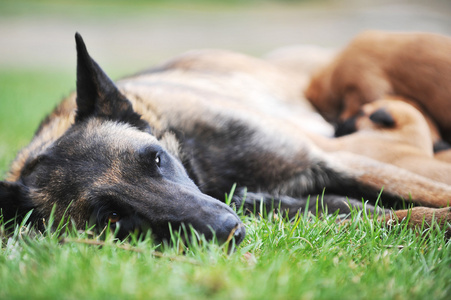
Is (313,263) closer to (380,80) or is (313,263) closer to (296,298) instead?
(296,298)

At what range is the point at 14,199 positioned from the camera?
93.4 inches

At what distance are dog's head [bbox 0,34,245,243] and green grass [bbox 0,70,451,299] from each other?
0.38ft

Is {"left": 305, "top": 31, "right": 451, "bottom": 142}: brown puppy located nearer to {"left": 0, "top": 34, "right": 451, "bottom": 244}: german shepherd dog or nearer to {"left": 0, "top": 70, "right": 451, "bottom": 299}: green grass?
{"left": 0, "top": 34, "right": 451, "bottom": 244}: german shepherd dog

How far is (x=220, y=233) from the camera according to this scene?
1.95 metres

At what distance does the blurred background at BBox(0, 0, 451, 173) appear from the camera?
15.5 metres

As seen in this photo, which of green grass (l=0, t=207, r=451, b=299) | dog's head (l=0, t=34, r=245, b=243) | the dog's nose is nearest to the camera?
green grass (l=0, t=207, r=451, b=299)

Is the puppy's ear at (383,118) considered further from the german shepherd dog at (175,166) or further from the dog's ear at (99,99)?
the dog's ear at (99,99)

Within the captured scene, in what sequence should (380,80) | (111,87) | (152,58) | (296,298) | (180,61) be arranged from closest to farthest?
(296,298) < (111,87) < (380,80) < (180,61) < (152,58)

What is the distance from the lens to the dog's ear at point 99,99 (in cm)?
257

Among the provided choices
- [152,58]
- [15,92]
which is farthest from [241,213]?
[152,58]

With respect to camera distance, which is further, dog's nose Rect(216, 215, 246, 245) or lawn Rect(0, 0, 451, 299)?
dog's nose Rect(216, 215, 246, 245)

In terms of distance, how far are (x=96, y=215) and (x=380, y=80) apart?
3249 millimetres

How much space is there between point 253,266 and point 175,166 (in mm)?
871

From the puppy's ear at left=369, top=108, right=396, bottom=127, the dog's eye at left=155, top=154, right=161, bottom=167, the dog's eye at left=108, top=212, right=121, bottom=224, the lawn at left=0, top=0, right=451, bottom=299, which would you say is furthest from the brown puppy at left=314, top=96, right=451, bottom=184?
the dog's eye at left=108, top=212, right=121, bottom=224
